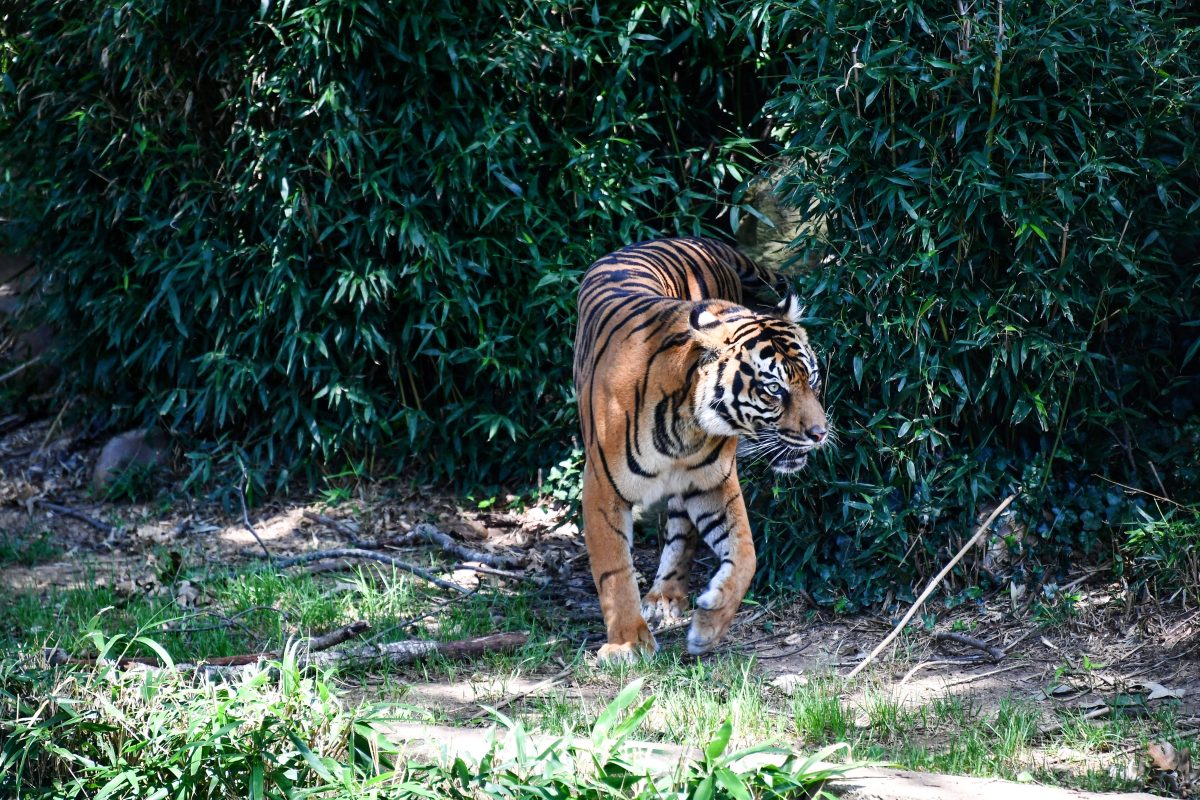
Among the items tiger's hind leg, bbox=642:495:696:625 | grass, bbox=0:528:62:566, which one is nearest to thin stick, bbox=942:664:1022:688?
tiger's hind leg, bbox=642:495:696:625

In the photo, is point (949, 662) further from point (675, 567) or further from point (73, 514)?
point (73, 514)

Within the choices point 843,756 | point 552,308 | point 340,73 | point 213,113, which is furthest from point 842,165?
point 213,113

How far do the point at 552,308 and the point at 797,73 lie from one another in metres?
1.68

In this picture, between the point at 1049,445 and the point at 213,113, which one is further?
the point at 213,113

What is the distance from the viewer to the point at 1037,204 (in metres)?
3.83

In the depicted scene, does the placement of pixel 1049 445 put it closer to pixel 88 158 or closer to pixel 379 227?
pixel 379 227

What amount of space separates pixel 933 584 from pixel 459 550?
85.9 inches

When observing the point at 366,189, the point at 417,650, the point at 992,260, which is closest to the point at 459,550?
the point at 417,650

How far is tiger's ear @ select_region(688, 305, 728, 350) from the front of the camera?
3.98m

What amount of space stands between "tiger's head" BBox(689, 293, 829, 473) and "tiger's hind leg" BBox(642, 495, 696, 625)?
2.19 feet

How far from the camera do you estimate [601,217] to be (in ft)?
18.3

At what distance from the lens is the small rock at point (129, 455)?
6352mm

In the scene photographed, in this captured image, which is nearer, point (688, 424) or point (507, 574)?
point (688, 424)

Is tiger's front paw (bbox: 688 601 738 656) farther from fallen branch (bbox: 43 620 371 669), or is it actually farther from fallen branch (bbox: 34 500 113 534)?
fallen branch (bbox: 34 500 113 534)
